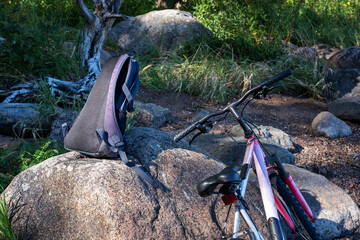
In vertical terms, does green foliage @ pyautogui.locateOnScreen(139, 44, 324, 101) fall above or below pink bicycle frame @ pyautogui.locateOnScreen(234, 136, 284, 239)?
below

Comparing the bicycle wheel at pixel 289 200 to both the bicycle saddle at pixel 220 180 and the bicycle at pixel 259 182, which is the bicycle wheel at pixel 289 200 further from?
the bicycle saddle at pixel 220 180

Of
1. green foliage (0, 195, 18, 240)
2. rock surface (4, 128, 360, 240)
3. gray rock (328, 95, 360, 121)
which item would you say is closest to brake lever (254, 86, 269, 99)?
rock surface (4, 128, 360, 240)

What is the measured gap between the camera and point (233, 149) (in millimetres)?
3916

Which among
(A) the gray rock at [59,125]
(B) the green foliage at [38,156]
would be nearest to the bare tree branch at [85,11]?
(A) the gray rock at [59,125]

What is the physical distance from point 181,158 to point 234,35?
5797 mm

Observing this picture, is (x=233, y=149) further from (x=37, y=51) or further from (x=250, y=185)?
(x=37, y=51)

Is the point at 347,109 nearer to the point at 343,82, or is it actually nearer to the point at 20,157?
the point at 343,82

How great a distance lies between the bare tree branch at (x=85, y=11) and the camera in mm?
5422

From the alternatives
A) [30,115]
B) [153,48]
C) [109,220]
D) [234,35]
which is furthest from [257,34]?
[109,220]

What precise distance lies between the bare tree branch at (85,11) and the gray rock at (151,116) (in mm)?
1509

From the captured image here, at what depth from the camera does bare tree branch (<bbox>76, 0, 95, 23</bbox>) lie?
542 centimetres

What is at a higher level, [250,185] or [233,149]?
[250,185]

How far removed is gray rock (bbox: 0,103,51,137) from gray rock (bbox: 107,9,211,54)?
3.98 m

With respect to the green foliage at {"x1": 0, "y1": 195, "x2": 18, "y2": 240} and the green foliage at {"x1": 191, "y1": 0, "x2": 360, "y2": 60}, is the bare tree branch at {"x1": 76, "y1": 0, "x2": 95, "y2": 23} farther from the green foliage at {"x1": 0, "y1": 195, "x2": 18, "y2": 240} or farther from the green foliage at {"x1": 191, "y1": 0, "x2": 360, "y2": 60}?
the green foliage at {"x1": 0, "y1": 195, "x2": 18, "y2": 240}
